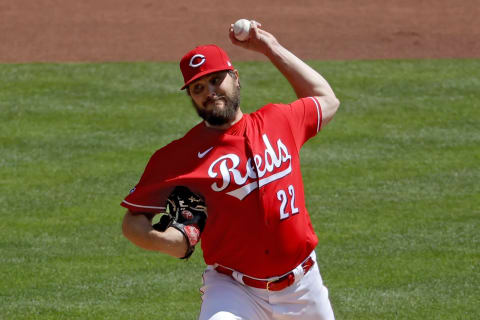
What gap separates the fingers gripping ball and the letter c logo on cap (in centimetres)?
59

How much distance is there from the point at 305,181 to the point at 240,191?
5696mm

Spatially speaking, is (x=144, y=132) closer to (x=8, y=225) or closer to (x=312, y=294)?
(x=8, y=225)

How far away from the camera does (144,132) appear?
37.9ft

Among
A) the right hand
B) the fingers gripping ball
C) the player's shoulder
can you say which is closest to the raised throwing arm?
the right hand

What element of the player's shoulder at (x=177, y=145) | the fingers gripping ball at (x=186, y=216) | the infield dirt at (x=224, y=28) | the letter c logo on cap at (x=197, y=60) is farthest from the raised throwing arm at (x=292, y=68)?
the infield dirt at (x=224, y=28)

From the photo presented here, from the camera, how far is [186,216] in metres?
4.34

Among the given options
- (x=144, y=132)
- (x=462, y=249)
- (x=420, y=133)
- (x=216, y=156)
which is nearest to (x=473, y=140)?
(x=420, y=133)

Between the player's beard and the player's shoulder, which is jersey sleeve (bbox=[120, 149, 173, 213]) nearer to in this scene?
the player's shoulder

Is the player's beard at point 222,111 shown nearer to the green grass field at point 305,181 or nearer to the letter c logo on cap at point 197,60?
the letter c logo on cap at point 197,60

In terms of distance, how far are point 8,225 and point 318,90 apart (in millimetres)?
4866

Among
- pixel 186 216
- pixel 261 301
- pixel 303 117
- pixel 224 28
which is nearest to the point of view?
pixel 186 216

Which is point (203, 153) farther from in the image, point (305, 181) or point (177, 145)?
point (305, 181)

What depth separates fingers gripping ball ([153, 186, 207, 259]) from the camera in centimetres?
429

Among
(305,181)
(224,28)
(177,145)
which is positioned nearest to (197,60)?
(177,145)
